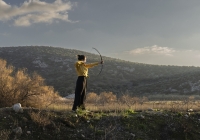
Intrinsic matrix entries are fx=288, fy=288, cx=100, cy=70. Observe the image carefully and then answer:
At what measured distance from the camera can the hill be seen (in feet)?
198

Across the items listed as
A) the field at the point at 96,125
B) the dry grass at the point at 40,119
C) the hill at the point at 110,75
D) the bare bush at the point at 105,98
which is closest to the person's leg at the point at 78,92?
the field at the point at 96,125

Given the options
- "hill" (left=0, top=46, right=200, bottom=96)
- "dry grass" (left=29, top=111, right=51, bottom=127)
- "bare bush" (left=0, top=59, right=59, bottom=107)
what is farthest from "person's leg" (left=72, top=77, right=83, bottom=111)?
"hill" (left=0, top=46, right=200, bottom=96)

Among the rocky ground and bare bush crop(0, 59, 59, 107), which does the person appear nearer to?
the rocky ground

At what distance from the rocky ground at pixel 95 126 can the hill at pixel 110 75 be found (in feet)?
145

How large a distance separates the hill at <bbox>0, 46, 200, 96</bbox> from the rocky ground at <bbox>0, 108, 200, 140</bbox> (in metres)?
44.3

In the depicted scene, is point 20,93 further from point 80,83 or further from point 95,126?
point 95,126

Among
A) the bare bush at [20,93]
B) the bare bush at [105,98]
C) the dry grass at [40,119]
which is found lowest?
the bare bush at [105,98]

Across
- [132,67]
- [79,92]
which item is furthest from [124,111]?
[132,67]

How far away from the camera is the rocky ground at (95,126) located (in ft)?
24.1

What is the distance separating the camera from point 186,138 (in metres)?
8.49

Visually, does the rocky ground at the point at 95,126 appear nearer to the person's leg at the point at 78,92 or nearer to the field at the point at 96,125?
the field at the point at 96,125

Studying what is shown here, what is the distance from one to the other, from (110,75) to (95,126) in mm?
73316

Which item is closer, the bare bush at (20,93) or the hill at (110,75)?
the bare bush at (20,93)

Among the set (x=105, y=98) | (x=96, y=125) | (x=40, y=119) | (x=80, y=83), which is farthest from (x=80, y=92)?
(x=105, y=98)
